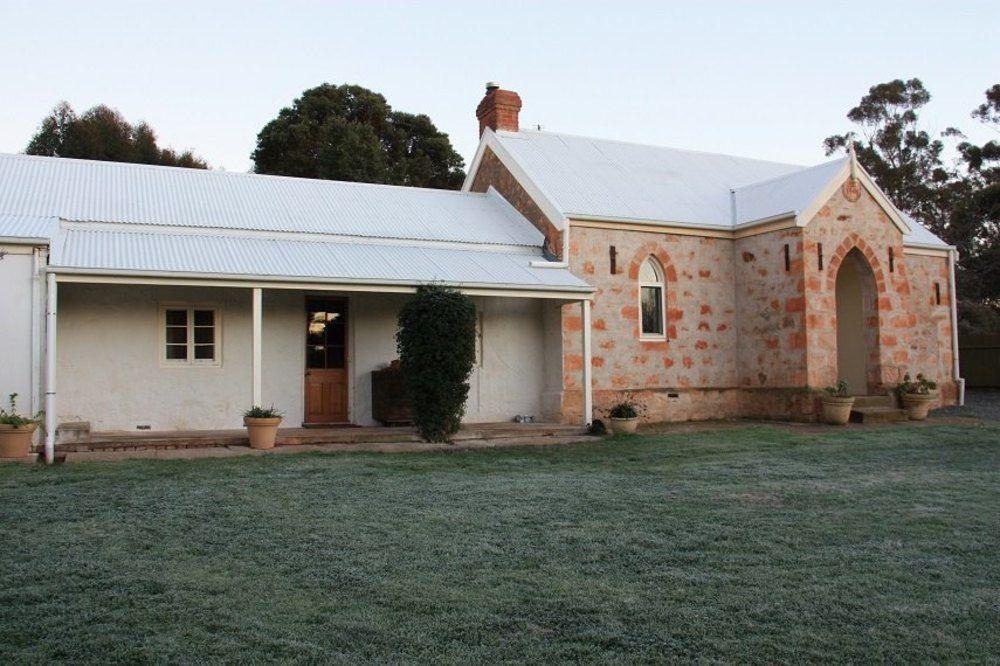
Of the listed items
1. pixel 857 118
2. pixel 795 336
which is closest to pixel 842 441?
pixel 795 336

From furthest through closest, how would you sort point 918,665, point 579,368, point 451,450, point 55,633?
point 579,368, point 451,450, point 55,633, point 918,665

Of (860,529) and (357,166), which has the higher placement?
(357,166)

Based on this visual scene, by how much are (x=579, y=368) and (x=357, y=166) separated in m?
20.0

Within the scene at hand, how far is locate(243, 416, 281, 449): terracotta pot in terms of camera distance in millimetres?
12070

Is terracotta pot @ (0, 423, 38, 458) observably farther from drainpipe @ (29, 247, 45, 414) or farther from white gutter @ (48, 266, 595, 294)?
white gutter @ (48, 266, 595, 294)

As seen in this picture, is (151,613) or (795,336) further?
(795,336)

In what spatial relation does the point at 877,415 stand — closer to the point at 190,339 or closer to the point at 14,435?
the point at 190,339

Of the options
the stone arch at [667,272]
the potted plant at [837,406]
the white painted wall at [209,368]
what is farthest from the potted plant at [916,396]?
the white painted wall at [209,368]

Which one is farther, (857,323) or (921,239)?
(921,239)

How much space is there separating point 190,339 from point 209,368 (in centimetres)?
56

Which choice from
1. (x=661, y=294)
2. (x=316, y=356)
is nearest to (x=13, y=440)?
(x=316, y=356)

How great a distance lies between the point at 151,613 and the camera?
478 cm

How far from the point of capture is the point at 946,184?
36312mm

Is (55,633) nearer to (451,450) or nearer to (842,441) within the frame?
(451,450)
